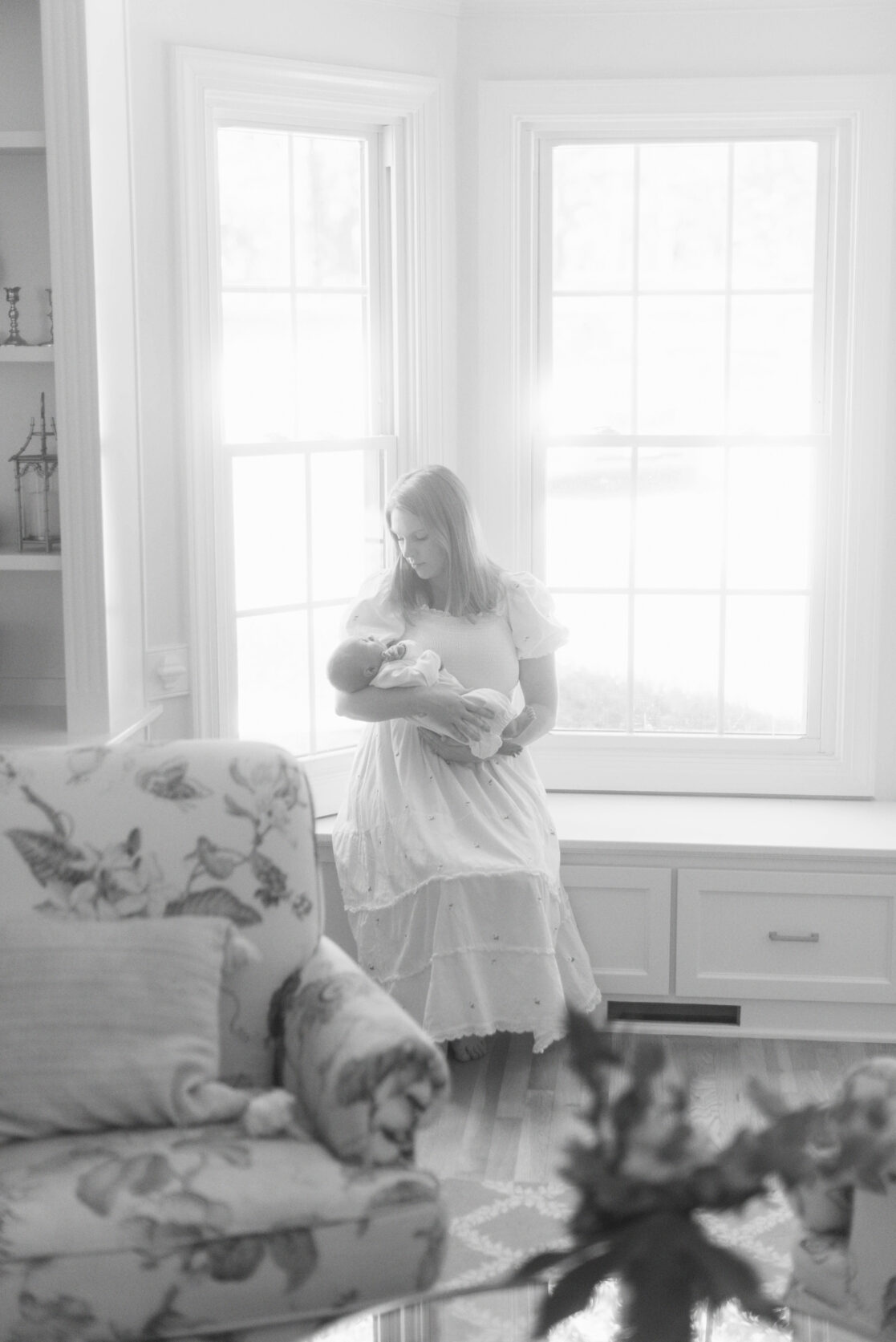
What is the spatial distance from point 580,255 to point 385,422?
2.26ft

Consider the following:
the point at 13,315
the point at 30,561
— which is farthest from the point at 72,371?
the point at 30,561

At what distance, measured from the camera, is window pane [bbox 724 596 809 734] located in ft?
13.8

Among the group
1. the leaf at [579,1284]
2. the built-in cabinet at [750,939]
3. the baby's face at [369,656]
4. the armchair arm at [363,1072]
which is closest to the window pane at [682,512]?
the built-in cabinet at [750,939]

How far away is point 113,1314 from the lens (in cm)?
198

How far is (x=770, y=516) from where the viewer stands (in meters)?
4.18

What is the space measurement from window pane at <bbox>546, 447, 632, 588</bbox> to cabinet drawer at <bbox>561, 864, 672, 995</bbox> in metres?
0.92

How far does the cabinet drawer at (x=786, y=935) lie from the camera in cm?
365

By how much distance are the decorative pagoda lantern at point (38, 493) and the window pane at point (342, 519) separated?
716mm

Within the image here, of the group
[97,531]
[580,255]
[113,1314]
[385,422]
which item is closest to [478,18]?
[580,255]

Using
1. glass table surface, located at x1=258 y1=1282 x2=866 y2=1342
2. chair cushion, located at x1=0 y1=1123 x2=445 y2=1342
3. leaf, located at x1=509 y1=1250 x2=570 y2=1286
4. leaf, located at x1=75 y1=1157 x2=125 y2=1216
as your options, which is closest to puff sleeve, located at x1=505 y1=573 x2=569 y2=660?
chair cushion, located at x1=0 y1=1123 x2=445 y2=1342

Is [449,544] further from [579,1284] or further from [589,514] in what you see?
[579,1284]

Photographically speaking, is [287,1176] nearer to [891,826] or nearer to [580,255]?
[891,826]

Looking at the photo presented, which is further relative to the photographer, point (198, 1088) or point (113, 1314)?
point (198, 1088)

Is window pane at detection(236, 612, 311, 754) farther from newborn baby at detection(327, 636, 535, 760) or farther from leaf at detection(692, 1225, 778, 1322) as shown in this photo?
leaf at detection(692, 1225, 778, 1322)
